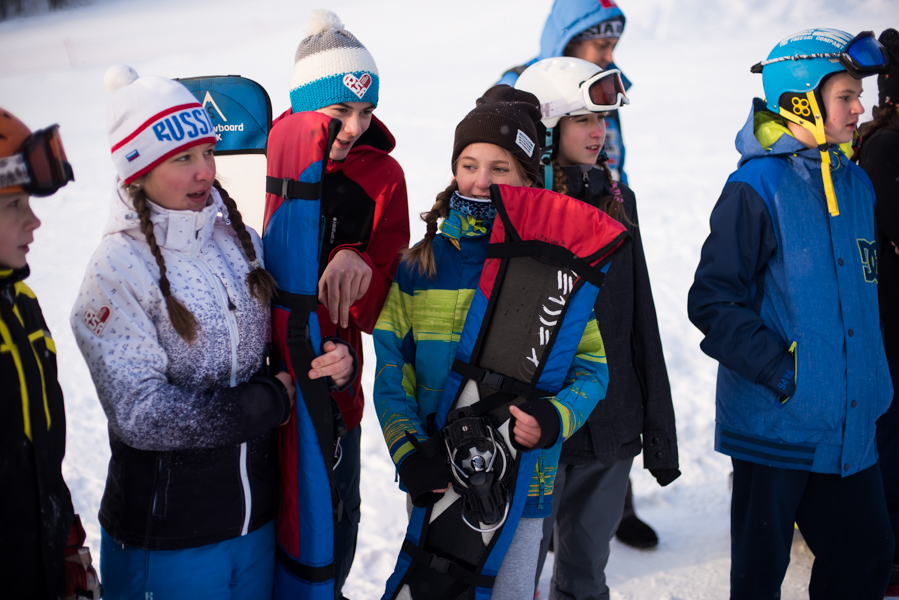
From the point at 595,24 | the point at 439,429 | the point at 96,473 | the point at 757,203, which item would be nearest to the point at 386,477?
the point at 96,473

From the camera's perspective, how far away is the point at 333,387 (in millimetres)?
1848

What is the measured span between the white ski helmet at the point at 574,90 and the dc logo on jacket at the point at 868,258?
105 cm

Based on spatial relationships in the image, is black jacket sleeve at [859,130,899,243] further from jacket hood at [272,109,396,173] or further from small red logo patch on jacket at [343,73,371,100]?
small red logo patch on jacket at [343,73,371,100]

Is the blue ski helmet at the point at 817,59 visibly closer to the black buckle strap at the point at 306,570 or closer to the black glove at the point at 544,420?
the black glove at the point at 544,420

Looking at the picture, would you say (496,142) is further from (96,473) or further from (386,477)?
(96,473)

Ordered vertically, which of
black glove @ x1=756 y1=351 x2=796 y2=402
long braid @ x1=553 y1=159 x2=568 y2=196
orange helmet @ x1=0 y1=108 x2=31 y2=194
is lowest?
black glove @ x1=756 y1=351 x2=796 y2=402

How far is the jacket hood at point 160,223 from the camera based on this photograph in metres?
1.55

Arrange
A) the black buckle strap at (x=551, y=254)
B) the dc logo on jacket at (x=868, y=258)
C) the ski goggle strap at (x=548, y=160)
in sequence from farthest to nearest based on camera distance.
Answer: the ski goggle strap at (x=548, y=160) → the dc logo on jacket at (x=868, y=258) → the black buckle strap at (x=551, y=254)

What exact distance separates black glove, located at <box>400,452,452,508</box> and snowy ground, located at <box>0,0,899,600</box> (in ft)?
4.37

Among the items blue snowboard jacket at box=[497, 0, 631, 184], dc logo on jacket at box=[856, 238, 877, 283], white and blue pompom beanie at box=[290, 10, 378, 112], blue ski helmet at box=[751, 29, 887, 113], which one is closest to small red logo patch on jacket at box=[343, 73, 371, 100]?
white and blue pompom beanie at box=[290, 10, 378, 112]

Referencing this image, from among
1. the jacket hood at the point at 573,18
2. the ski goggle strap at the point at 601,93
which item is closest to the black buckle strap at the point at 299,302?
the ski goggle strap at the point at 601,93

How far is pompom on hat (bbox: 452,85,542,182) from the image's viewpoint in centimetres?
197

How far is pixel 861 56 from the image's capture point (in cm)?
223

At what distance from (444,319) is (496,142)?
0.59 m
